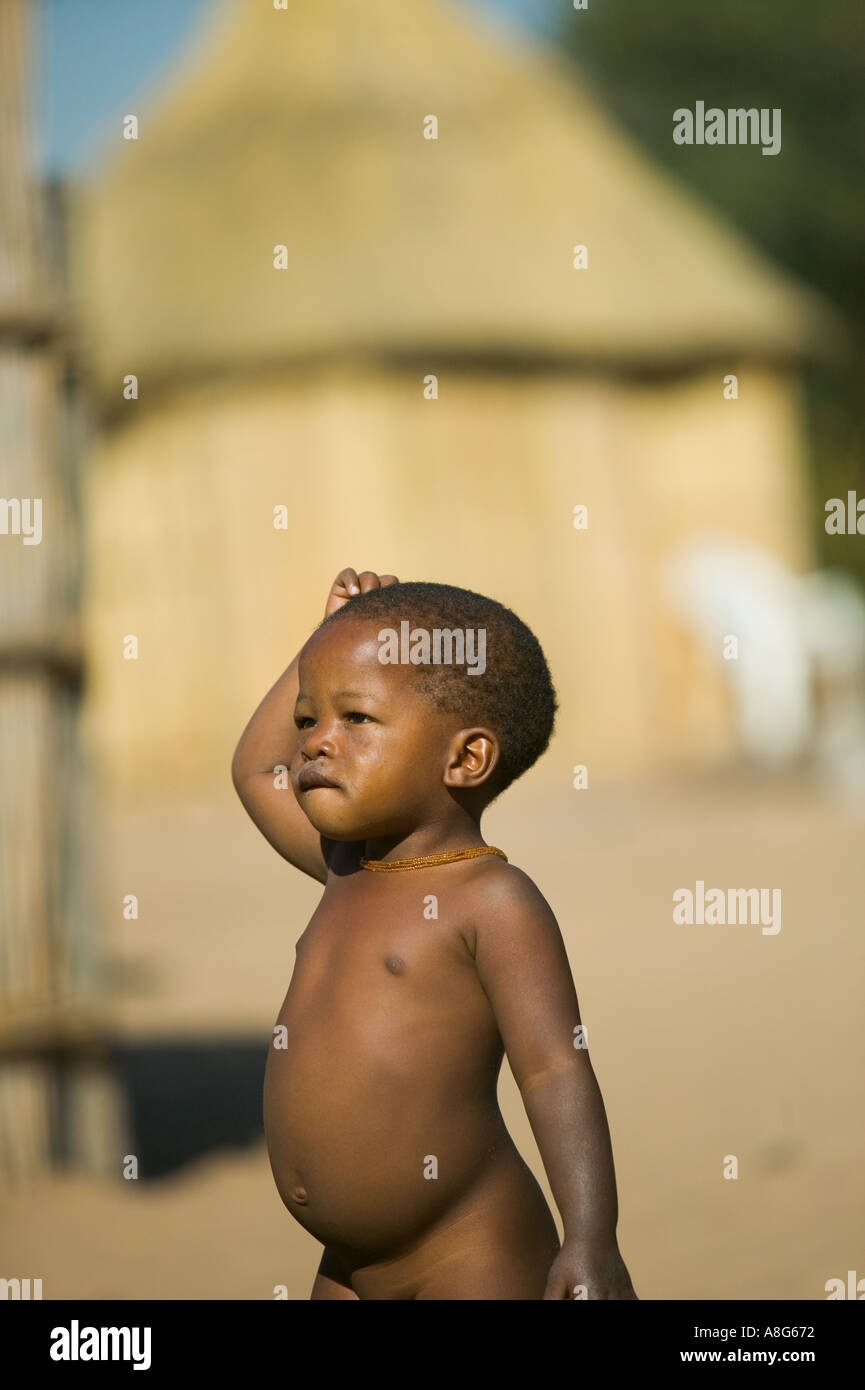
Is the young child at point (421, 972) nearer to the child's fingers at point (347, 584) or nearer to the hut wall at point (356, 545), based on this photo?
the child's fingers at point (347, 584)

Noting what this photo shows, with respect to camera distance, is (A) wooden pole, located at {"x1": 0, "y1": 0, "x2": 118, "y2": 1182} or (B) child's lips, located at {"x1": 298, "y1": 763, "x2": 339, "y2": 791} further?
(A) wooden pole, located at {"x1": 0, "y1": 0, "x2": 118, "y2": 1182}

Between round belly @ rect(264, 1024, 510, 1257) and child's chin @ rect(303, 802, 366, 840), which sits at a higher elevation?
child's chin @ rect(303, 802, 366, 840)

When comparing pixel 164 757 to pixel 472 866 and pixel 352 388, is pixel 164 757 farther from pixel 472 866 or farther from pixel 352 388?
pixel 472 866

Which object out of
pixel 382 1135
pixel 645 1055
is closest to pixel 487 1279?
pixel 382 1135

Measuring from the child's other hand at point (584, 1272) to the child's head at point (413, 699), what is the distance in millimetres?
530

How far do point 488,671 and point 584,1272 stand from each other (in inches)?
27.3

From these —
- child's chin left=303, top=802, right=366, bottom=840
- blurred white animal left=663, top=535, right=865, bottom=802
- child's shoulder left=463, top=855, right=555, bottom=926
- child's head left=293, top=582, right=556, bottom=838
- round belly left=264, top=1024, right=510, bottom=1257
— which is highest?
blurred white animal left=663, top=535, right=865, bottom=802

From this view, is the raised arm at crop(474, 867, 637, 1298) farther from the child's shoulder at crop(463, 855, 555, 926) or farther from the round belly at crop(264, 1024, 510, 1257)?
the round belly at crop(264, 1024, 510, 1257)

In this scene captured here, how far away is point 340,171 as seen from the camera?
A: 18.3m

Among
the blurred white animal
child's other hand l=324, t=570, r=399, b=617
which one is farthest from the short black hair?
the blurred white animal

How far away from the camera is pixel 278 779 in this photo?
7.79 ft

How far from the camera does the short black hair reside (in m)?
2.06

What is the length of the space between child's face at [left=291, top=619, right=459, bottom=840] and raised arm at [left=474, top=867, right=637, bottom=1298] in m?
0.16
